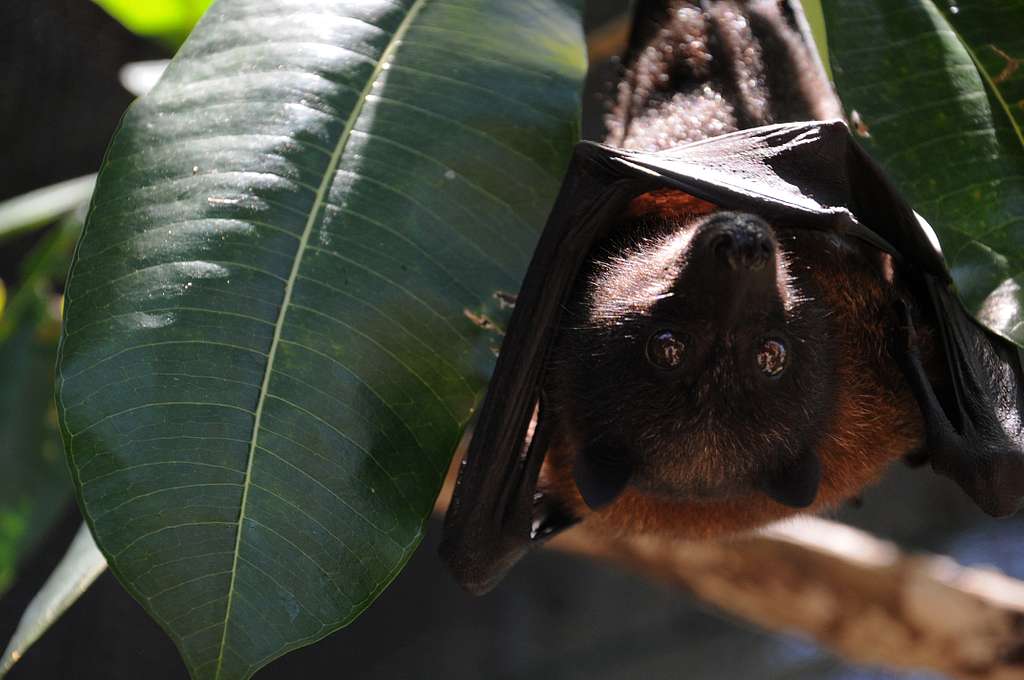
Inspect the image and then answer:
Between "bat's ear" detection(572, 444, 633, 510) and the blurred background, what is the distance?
1.30m

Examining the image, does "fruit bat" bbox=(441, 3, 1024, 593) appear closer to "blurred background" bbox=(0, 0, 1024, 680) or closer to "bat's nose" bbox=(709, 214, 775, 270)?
"bat's nose" bbox=(709, 214, 775, 270)

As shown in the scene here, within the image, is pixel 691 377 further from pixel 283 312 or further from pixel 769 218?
pixel 283 312

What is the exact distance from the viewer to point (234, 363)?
1.13 meters

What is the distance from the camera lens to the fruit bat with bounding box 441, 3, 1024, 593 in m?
1.33

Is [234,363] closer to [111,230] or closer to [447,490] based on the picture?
[111,230]

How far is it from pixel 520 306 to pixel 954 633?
1709 millimetres

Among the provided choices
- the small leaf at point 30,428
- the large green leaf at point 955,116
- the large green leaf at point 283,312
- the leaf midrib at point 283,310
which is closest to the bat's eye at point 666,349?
the large green leaf at point 283,312

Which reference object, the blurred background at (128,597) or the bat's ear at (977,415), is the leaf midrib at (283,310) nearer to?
the bat's ear at (977,415)

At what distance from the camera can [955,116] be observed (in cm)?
129

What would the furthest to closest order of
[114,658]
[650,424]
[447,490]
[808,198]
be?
[114,658] → [447,490] → [650,424] → [808,198]

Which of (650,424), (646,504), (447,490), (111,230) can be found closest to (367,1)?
(111,230)

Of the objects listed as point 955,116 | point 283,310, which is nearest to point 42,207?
point 283,310

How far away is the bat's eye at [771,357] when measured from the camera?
1360 millimetres

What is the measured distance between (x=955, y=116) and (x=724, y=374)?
454 millimetres
